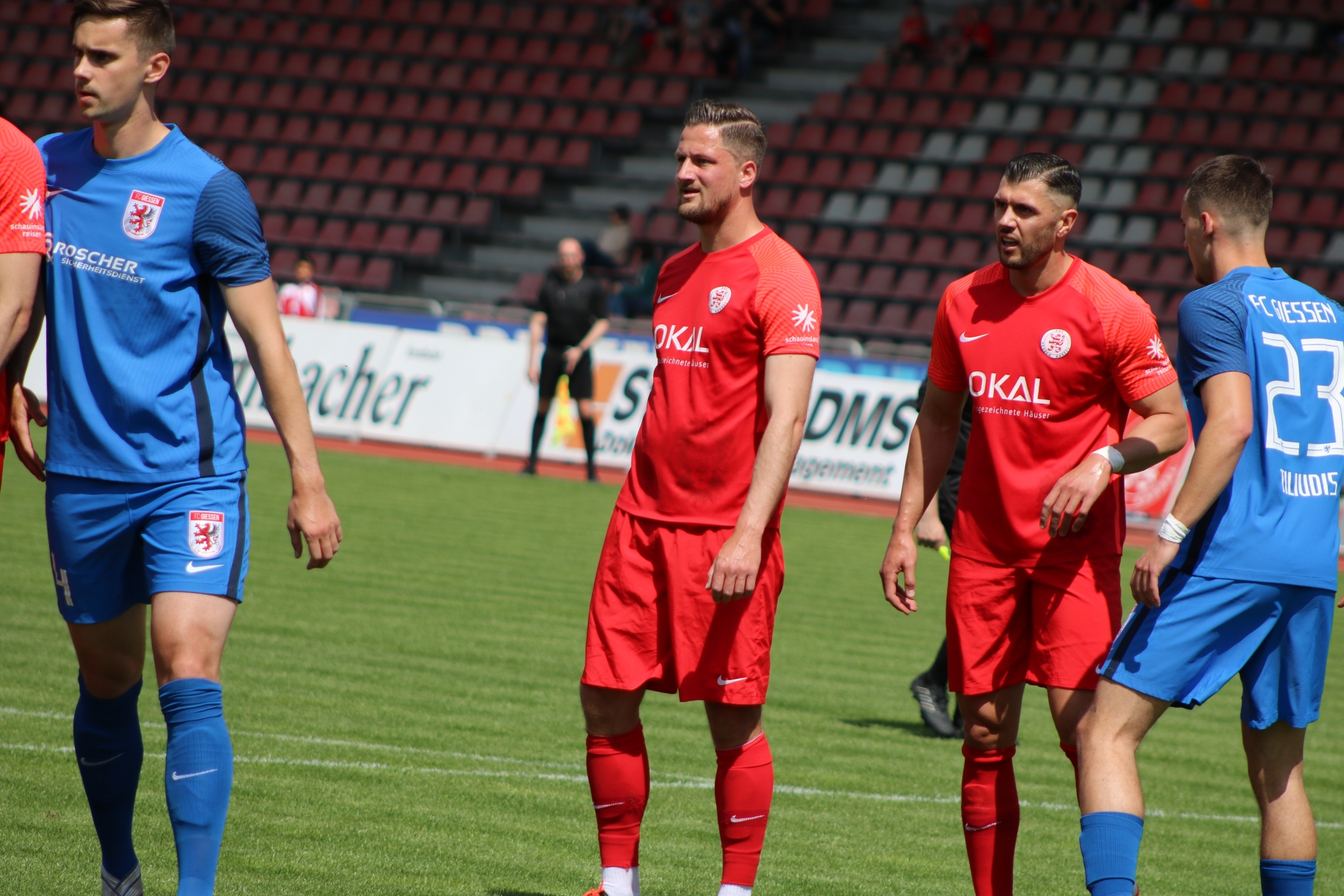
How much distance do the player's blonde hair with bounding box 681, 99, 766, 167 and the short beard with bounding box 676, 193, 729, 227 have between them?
0.14 m

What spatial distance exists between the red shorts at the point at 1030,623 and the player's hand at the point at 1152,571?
0.33 meters

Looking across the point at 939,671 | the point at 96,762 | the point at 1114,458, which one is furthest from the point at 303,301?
the point at 1114,458

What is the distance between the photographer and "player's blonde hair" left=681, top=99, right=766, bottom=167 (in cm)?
428

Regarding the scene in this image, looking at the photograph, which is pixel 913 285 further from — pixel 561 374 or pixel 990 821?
pixel 990 821

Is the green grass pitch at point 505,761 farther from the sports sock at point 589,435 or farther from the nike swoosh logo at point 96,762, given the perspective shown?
the sports sock at point 589,435

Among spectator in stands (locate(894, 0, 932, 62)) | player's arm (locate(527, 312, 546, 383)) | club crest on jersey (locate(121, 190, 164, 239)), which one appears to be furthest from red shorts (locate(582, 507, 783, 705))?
spectator in stands (locate(894, 0, 932, 62))

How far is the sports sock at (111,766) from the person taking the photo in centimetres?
383

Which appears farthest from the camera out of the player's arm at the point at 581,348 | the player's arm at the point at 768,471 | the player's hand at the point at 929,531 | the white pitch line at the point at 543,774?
the player's arm at the point at 581,348

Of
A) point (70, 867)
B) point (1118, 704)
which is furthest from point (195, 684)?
point (1118, 704)

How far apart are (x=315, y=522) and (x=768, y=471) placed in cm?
120

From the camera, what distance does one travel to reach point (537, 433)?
1600 centimetres

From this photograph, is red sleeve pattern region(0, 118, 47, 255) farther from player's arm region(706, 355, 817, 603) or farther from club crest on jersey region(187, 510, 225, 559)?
player's arm region(706, 355, 817, 603)

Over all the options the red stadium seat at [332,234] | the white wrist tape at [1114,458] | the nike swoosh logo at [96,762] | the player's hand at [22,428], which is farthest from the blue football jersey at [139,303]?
the red stadium seat at [332,234]

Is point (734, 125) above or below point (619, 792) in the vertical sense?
above
